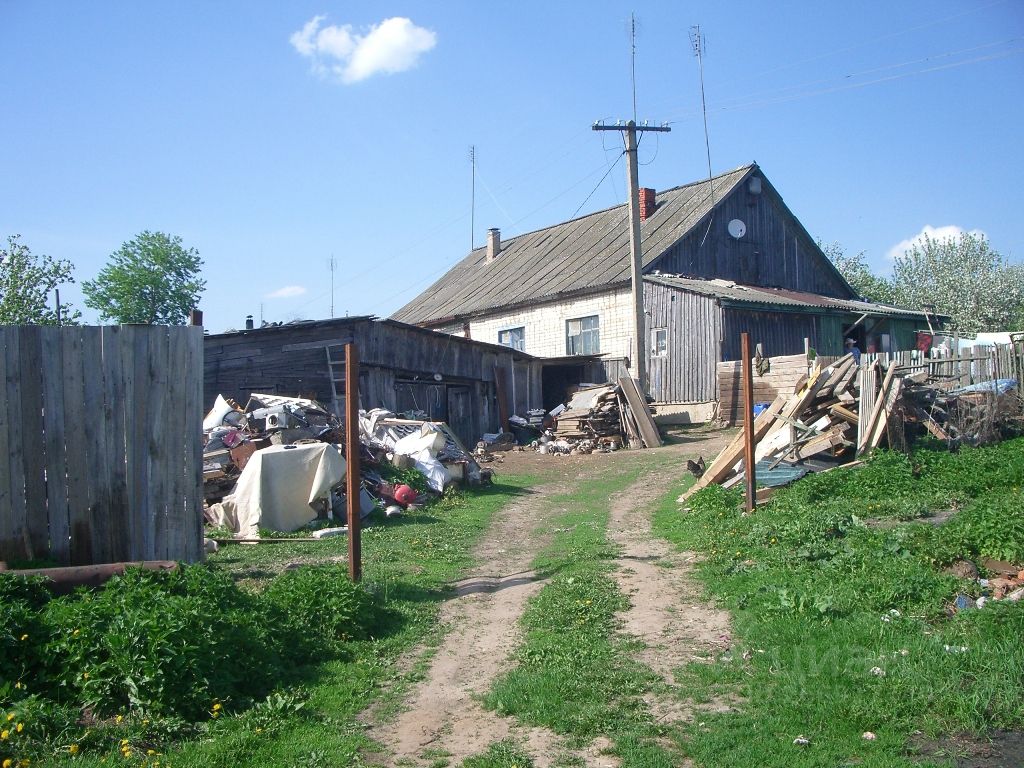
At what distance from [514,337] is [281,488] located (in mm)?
22791

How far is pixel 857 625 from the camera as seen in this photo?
6.21 m

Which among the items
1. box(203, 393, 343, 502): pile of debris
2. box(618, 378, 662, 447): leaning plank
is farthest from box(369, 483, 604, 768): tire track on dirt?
box(618, 378, 662, 447): leaning plank

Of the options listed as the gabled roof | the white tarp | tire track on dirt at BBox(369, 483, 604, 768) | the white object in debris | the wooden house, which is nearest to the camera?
tire track on dirt at BBox(369, 483, 604, 768)

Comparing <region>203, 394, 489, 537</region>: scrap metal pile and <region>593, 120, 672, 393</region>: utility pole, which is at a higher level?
<region>593, 120, 672, 393</region>: utility pole

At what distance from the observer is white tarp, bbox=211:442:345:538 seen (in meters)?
11.4

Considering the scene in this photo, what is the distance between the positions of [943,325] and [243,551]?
3244 centimetres

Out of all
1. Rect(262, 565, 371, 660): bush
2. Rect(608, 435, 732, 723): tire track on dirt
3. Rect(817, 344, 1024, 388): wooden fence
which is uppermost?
Rect(817, 344, 1024, 388): wooden fence

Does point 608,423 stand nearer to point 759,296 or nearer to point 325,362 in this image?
point 759,296

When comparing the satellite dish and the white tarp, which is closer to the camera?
the white tarp

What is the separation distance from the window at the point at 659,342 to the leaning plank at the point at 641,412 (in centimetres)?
436

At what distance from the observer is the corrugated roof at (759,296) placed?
26.1 meters

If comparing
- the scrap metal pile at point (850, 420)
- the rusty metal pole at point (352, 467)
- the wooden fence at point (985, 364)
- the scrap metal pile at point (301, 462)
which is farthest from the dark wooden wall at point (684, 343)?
the rusty metal pole at point (352, 467)

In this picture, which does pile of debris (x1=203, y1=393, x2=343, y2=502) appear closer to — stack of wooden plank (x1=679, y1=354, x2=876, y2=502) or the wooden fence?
stack of wooden plank (x1=679, y1=354, x2=876, y2=502)

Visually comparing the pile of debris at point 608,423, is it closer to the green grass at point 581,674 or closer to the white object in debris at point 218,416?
the white object in debris at point 218,416
